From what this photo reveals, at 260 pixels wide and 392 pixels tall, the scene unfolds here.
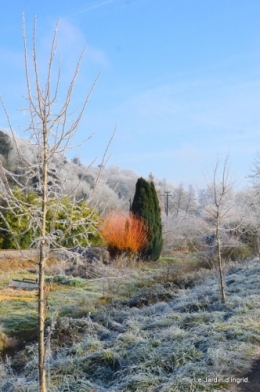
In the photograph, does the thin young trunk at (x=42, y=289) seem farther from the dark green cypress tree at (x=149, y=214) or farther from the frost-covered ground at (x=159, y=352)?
the dark green cypress tree at (x=149, y=214)

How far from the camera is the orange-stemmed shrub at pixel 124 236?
1423 centimetres

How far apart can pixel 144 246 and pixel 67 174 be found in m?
12.3

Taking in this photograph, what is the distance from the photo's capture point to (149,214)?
15773 millimetres

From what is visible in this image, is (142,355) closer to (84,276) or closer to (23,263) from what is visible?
(84,276)

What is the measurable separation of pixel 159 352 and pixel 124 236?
9.69 meters

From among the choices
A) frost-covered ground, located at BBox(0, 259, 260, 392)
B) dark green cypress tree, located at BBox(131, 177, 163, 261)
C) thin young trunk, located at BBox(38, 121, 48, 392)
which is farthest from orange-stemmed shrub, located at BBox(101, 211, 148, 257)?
thin young trunk, located at BBox(38, 121, 48, 392)

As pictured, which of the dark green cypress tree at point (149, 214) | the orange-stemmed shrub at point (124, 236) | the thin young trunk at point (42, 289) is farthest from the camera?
the dark green cypress tree at point (149, 214)

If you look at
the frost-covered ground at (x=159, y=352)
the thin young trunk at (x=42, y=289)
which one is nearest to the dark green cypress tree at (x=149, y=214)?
the frost-covered ground at (x=159, y=352)

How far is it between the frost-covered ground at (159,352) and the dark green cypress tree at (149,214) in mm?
8009

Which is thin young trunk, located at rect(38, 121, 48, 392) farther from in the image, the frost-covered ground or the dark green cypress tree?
the dark green cypress tree

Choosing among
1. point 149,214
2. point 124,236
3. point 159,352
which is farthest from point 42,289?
point 149,214

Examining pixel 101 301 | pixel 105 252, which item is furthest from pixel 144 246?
pixel 101 301

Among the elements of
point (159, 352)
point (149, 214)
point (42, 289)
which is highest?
point (149, 214)

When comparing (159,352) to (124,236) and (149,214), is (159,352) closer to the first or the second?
(124,236)
